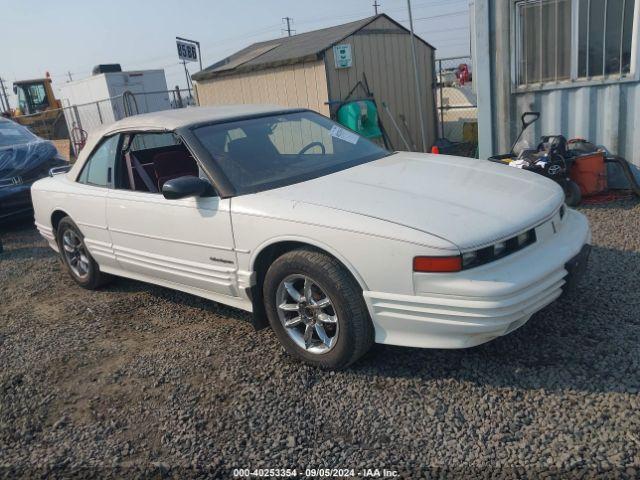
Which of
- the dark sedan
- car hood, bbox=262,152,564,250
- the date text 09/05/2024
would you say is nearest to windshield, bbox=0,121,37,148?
the dark sedan

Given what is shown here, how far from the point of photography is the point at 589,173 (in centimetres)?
581

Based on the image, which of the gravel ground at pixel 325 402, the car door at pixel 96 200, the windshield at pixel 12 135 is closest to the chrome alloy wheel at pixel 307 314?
the gravel ground at pixel 325 402

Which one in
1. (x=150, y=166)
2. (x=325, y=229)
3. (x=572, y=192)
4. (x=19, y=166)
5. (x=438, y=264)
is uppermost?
(x=150, y=166)

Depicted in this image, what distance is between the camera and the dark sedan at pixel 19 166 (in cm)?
768

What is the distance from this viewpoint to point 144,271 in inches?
161

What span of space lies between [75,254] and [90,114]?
14441mm

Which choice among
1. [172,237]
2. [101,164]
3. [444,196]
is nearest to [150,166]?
[101,164]

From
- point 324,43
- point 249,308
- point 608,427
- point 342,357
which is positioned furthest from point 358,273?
point 324,43

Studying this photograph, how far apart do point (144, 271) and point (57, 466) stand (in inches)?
67.6

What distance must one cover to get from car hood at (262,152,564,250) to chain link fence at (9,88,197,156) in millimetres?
12021

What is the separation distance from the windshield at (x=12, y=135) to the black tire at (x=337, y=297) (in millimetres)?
7166

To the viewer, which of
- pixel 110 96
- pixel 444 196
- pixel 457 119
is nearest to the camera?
pixel 444 196

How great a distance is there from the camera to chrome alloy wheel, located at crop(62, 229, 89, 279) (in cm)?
488

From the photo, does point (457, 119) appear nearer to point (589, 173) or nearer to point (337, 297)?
point (589, 173)
